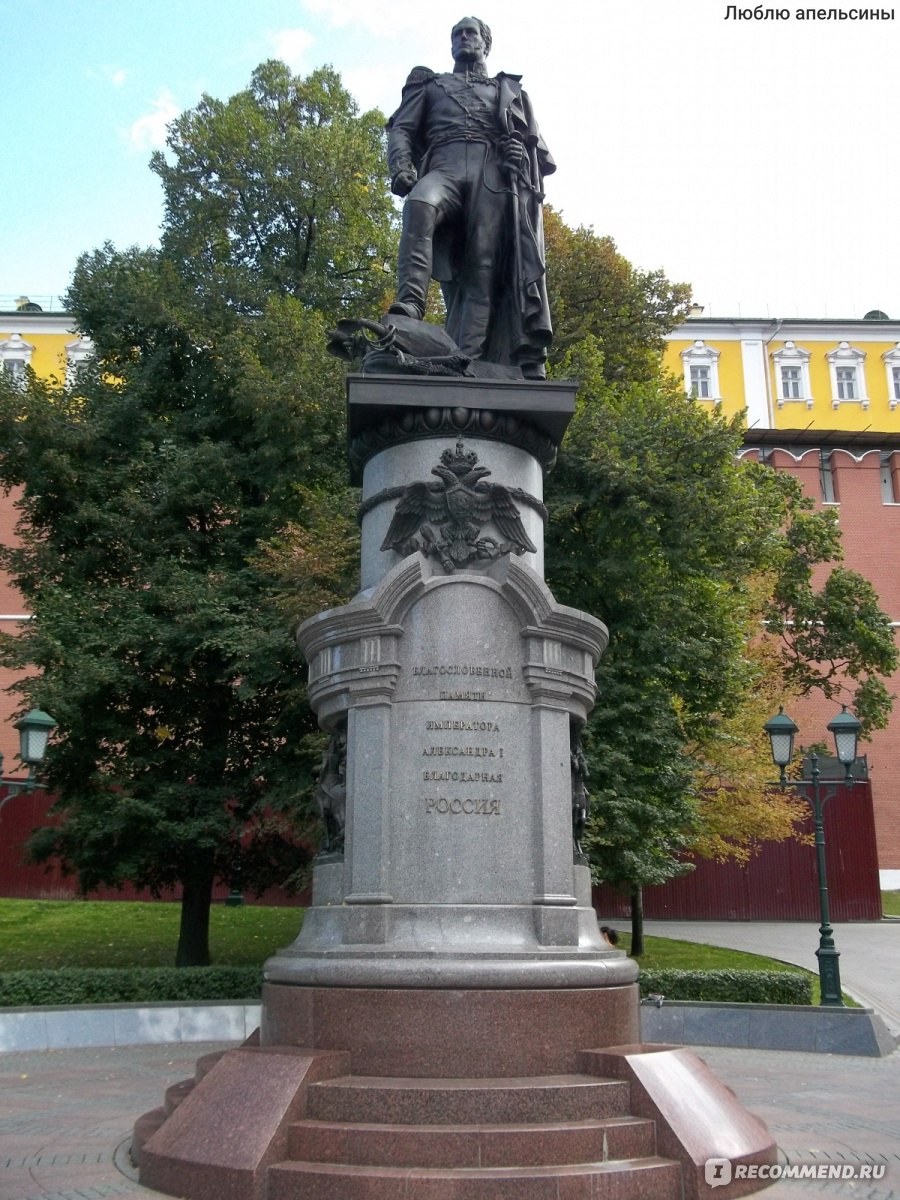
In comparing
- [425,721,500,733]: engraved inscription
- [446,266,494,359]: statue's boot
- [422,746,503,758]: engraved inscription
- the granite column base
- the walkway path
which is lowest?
the walkway path

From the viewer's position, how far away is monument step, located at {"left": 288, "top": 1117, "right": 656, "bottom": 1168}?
561cm

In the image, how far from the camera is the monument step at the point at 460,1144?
5.61 meters

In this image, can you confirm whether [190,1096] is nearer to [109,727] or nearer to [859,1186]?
[859,1186]

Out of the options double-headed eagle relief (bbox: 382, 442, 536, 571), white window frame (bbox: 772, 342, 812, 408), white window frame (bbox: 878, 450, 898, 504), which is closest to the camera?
double-headed eagle relief (bbox: 382, 442, 536, 571)

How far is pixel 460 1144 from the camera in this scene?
5.62m

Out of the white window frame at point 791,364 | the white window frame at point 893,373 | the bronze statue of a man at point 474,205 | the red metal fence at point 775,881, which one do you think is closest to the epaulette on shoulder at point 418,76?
the bronze statue of a man at point 474,205

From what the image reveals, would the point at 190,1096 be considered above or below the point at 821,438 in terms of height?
below

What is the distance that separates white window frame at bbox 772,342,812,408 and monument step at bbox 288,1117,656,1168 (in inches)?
1863

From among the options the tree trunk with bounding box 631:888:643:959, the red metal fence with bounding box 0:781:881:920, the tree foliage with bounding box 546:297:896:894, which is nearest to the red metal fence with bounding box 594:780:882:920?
the red metal fence with bounding box 0:781:881:920

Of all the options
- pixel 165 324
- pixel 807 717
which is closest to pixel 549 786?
pixel 165 324

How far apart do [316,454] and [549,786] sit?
14036 millimetres

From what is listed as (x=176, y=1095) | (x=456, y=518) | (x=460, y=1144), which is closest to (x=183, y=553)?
(x=456, y=518)

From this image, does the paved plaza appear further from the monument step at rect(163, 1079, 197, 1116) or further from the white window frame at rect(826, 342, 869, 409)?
the white window frame at rect(826, 342, 869, 409)

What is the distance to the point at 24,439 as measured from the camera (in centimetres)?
1992
